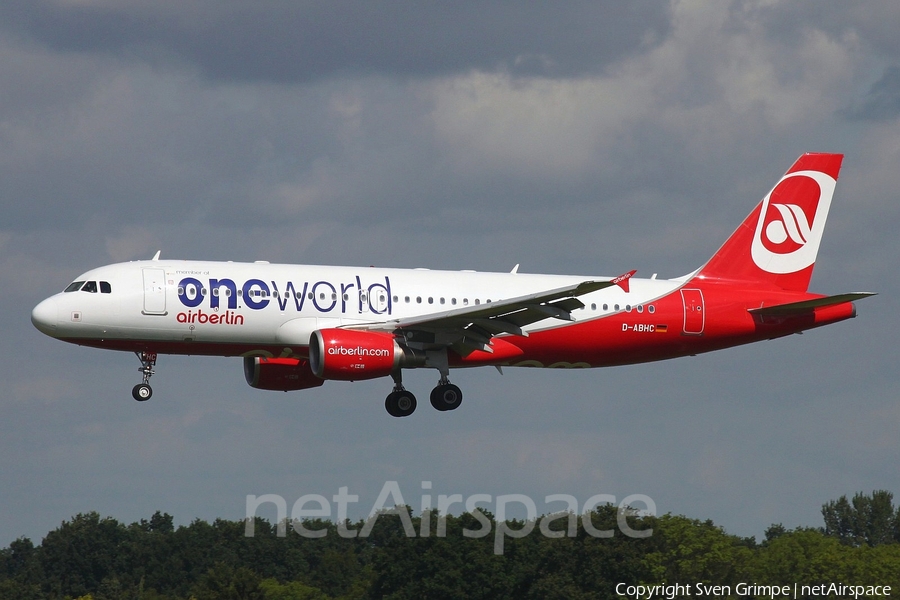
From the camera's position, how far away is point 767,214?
176 ft

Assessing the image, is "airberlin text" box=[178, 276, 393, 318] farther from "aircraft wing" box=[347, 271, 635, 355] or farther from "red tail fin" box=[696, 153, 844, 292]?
"red tail fin" box=[696, 153, 844, 292]

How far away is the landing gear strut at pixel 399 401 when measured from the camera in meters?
48.2

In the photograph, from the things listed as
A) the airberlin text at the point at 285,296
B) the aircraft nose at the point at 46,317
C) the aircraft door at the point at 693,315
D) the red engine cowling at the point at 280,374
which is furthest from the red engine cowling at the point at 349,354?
the aircraft door at the point at 693,315

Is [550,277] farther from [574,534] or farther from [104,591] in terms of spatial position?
[104,591]

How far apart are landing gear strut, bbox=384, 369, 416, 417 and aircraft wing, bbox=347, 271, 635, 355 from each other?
8.57ft

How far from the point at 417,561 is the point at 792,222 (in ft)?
152

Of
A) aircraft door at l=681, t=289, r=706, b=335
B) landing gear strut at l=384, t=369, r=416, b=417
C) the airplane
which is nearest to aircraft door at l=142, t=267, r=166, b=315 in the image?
the airplane

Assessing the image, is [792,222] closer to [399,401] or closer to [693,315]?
[693,315]

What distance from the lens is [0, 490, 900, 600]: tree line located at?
92.1 metres

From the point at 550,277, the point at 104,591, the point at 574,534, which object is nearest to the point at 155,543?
the point at 104,591

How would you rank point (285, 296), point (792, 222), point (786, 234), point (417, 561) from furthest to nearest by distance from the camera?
point (417, 561) < point (792, 222) < point (786, 234) < point (285, 296)

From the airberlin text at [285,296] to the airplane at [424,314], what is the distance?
0.14 ft

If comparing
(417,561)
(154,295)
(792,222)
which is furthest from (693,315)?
(417,561)

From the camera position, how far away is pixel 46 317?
Result: 44281mm
